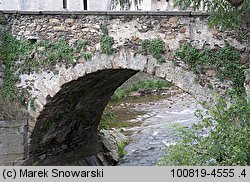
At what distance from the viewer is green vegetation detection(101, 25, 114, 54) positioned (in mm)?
6520

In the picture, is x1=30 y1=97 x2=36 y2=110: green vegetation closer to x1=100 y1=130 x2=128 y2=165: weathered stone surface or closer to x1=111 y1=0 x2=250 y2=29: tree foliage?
x1=111 y1=0 x2=250 y2=29: tree foliage

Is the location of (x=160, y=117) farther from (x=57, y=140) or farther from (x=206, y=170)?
(x=206, y=170)

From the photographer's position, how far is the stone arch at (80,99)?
6.23m

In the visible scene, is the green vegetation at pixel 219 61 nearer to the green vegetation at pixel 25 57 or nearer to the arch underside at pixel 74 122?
the arch underside at pixel 74 122

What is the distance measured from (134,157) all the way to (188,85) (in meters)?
4.39

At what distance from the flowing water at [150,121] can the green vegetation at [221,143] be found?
8.91 ft

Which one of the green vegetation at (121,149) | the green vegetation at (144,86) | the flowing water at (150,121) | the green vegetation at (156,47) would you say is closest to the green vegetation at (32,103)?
the green vegetation at (156,47)

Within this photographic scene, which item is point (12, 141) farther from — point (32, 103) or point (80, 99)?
A: point (80, 99)

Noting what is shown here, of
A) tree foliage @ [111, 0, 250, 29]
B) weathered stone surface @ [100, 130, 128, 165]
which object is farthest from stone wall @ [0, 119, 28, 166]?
tree foliage @ [111, 0, 250, 29]

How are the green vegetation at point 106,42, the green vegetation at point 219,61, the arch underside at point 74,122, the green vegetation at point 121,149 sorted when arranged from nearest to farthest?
the green vegetation at point 219,61 → the green vegetation at point 106,42 → the arch underside at point 74,122 → the green vegetation at point 121,149

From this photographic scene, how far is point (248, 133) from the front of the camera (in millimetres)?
4453

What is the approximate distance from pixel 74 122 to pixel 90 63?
2.64m

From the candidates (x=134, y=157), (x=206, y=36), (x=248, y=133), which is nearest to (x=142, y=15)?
(x=206, y=36)

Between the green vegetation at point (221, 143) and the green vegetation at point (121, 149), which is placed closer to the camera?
the green vegetation at point (221, 143)
